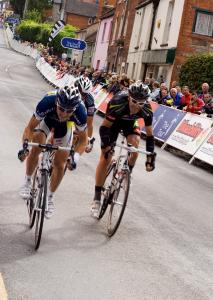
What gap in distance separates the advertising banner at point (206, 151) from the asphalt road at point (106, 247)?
4.24m

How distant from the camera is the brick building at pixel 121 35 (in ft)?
156

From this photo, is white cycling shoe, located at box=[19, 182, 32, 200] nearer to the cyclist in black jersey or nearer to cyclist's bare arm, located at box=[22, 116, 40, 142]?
cyclist's bare arm, located at box=[22, 116, 40, 142]

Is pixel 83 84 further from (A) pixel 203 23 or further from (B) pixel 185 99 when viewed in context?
(A) pixel 203 23

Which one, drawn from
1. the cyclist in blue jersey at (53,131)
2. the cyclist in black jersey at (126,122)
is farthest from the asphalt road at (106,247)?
the cyclist in black jersey at (126,122)

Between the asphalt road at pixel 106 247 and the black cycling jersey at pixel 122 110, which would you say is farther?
the black cycling jersey at pixel 122 110

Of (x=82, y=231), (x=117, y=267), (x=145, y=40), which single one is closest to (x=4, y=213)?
(x=82, y=231)

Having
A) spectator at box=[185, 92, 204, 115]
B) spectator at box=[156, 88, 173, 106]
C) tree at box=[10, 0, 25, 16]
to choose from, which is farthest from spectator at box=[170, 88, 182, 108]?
tree at box=[10, 0, 25, 16]

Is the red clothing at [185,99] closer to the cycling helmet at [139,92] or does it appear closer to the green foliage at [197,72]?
the green foliage at [197,72]

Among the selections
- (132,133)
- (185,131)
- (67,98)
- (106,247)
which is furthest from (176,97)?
(67,98)

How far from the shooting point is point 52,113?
7.16 metres

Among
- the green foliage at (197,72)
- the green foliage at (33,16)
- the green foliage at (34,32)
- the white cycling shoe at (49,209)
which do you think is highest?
the green foliage at (33,16)

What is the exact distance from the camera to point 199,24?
109 ft

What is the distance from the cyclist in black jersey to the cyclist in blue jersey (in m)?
0.60

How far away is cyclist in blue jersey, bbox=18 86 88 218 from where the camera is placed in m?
6.87
